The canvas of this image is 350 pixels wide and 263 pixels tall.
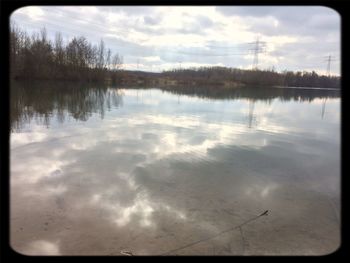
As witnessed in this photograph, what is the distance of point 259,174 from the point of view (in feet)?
16.6

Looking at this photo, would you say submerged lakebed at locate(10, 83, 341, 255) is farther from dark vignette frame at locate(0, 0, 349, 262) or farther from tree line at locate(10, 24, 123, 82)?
tree line at locate(10, 24, 123, 82)

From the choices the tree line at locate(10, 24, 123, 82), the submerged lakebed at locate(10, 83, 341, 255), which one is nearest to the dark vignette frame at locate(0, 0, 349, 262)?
the submerged lakebed at locate(10, 83, 341, 255)
